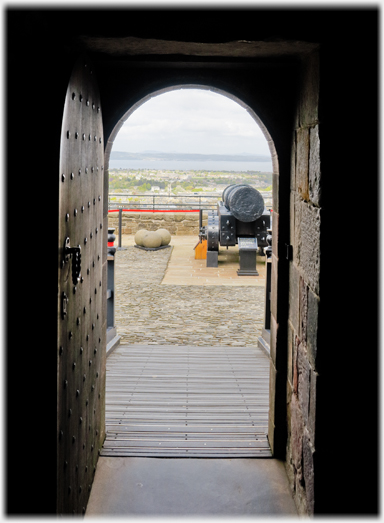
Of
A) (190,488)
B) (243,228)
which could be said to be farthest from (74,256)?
(243,228)

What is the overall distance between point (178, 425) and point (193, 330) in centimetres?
321

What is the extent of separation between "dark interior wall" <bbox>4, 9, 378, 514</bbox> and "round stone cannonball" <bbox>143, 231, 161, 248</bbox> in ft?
38.2

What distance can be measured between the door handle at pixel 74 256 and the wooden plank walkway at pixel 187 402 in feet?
5.14

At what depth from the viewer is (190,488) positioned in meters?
3.17

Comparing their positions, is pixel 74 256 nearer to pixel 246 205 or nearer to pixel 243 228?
pixel 246 205

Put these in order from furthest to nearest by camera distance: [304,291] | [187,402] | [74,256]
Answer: [187,402] → [304,291] → [74,256]

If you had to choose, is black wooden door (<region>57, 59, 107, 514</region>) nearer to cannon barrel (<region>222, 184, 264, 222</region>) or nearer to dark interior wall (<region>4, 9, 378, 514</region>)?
dark interior wall (<region>4, 9, 378, 514</region>)

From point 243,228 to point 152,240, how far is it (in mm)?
2950

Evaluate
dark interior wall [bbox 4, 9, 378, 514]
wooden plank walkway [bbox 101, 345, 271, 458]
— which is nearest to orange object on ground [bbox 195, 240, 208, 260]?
wooden plank walkway [bbox 101, 345, 271, 458]
